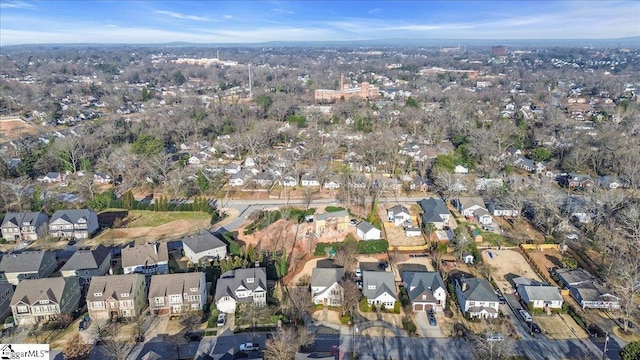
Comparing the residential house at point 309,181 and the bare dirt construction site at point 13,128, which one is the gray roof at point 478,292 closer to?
the residential house at point 309,181

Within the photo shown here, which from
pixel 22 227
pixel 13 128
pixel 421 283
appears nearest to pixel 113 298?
pixel 22 227

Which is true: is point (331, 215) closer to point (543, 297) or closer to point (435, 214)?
point (435, 214)

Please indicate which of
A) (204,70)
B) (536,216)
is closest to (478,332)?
(536,216)

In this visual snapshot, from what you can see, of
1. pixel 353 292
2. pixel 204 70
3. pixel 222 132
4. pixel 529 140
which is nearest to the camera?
pixel 353 292

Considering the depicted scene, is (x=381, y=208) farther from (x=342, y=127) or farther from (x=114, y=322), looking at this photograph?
(x=342, y=127)

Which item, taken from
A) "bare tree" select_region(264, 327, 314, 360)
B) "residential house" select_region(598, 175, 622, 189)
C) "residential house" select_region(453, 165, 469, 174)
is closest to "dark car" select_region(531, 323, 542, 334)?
"bare tree" select_region(264, 327, 314, 360)

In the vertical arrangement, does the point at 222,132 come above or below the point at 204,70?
below
